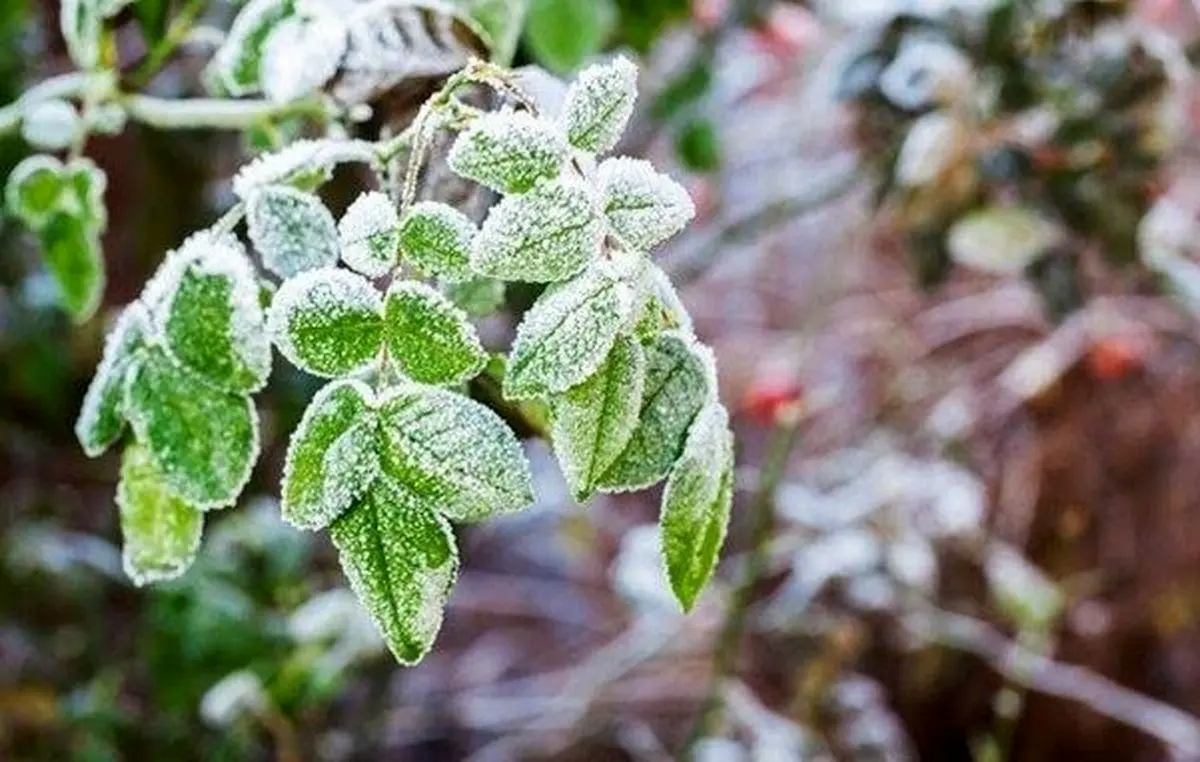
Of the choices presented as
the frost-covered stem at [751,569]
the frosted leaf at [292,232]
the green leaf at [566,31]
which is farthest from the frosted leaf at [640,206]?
the frost-covered stem at [751,569]

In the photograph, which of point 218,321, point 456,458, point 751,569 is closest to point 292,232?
point 218,321

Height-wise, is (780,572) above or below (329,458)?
below

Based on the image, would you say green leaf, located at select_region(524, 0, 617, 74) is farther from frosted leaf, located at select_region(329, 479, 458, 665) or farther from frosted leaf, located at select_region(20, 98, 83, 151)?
frosted leaf, located at select_region(329, 479, 458, 665)

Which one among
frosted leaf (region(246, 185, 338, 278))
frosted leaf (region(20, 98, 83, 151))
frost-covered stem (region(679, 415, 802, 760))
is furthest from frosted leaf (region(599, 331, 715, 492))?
frost-covered stem (region(679, 415, 802, 760))

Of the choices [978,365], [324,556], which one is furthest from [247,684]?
[978,365]

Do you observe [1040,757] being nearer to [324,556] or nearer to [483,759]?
[483,759]

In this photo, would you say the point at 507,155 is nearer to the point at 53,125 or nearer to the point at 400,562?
the point at 400,562
